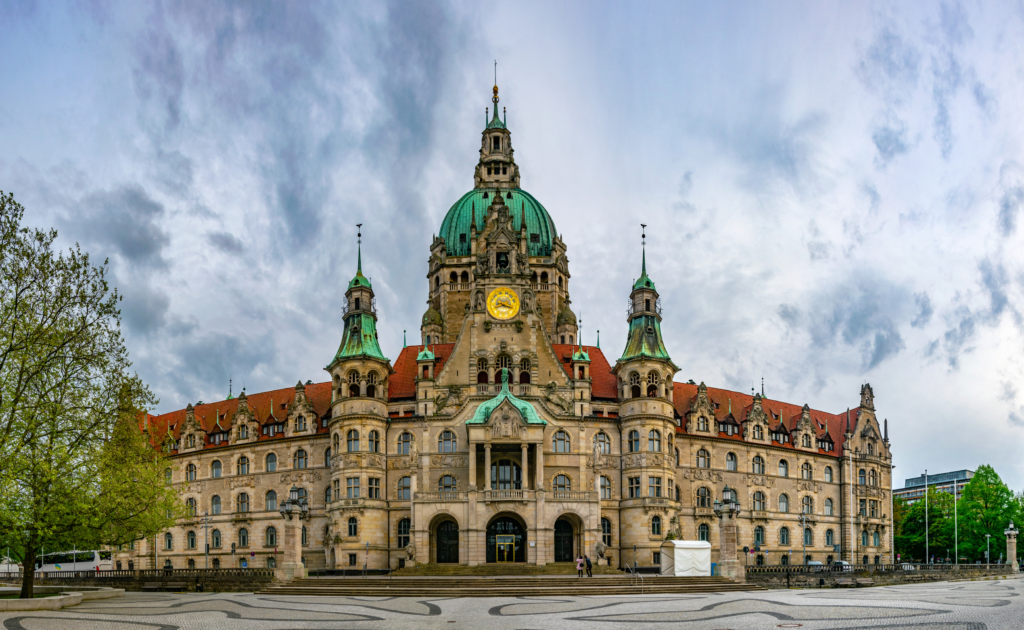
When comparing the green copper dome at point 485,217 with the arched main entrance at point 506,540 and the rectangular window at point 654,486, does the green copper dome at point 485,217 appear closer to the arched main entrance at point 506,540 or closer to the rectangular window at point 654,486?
the rectangular window at point 654,486

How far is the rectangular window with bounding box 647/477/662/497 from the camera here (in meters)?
81.2

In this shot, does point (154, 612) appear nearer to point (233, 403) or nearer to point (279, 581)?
point (279, 581)

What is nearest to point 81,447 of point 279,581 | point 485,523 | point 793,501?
point 279,581

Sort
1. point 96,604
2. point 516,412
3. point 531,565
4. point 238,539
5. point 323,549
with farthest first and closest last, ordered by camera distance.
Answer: point 238,539
point 323,549
point 516,412
point 531,565
point 96,604

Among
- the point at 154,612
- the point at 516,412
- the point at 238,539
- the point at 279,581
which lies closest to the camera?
the point at 154,612

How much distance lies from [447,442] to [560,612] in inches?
1536

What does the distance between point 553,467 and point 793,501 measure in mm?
26880

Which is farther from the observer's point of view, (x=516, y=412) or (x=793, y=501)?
(x=793, y=501)

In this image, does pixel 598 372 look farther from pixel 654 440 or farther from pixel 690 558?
pixel 690 558

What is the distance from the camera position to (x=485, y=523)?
75.0 m

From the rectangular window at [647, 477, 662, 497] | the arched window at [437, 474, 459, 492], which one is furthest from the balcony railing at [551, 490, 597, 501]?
the arched window at [437, 474, 459, 492]

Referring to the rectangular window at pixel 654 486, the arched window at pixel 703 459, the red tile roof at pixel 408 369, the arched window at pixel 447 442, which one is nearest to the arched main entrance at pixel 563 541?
the rectangular window at pixel 654 486

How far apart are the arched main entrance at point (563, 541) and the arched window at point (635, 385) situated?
12.9 m

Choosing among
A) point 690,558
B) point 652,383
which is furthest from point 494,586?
point 652,383
